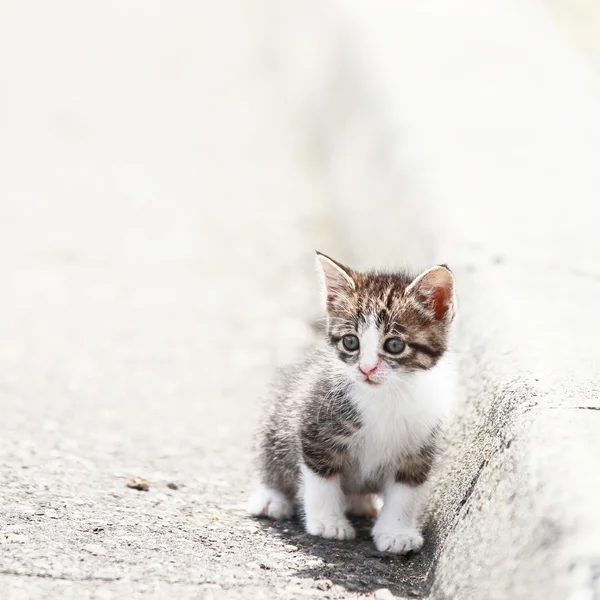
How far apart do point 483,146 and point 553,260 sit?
2165mm

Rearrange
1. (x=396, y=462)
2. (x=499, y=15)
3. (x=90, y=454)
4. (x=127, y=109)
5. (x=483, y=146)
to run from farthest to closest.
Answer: (x=127, y=109) < (x=499, y=15) < (x=483, y=146) < (x=90, y=454) < (x=396, y=462)

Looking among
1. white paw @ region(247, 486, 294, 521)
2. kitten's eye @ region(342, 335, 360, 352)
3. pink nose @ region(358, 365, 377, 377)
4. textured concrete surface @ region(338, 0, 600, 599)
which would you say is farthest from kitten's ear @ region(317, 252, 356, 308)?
white paw @ region(247, 486, 294, 521)

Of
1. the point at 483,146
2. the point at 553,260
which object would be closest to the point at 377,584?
the point at 553,260

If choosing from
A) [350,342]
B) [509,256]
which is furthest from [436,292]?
[509,256]

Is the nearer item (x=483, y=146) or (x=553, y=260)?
(x=553, y=260)

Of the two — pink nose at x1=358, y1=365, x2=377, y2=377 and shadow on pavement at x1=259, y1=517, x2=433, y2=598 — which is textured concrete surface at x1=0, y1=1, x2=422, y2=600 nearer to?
shadow on pavement at x1=259, y1=517, x2=433, y2=598

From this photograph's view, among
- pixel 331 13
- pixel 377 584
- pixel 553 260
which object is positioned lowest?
pixel 377 584

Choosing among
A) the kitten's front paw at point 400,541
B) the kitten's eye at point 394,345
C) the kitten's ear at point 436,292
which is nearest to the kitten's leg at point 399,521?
the kitten's front paw at point 400,541

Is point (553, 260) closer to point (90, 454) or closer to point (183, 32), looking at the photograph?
point (90, 454)

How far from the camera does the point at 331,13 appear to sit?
11359 millimetres

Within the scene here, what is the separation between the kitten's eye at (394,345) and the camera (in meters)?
3.91

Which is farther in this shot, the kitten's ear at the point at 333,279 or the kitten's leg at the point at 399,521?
the kitten's ear at the point at 333,279

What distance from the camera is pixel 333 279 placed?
164 inches

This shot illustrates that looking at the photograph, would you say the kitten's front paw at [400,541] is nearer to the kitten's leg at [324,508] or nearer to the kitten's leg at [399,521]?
the kitten's leg at [399,521]
